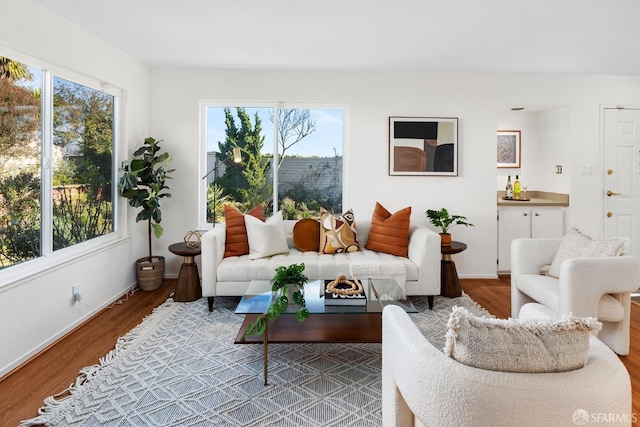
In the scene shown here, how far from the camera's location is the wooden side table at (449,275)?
12.7 ft

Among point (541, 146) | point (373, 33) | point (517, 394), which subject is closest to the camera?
point (517, 394)

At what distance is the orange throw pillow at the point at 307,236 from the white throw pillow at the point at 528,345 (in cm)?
284

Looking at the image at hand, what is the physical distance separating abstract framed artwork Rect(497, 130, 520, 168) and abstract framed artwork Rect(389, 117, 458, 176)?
1.06 meters

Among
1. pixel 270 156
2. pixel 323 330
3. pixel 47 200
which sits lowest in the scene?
pixel 323 330

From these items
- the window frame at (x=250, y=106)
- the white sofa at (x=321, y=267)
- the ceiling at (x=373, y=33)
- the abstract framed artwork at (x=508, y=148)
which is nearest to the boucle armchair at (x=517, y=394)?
the white sofa at (x=321, y=267)

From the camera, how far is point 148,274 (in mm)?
4035

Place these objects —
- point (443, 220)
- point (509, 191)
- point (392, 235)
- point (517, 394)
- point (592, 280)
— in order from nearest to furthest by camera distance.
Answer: point (517, 394) < point (592, 280) < point (392, 235) < point (443, 220) < point (509, 191)

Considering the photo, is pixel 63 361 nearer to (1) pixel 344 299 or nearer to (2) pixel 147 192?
(2) pixel 147 192

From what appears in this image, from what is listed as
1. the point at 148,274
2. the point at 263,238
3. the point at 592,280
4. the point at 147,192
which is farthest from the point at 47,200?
the point at 592,280

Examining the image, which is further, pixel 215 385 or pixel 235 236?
pixel 235 236

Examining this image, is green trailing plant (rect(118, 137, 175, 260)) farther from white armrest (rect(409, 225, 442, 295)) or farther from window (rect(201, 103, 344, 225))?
white armrest (rect(409, 225, 442, 295))

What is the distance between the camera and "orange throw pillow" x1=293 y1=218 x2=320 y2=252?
3.89 meters

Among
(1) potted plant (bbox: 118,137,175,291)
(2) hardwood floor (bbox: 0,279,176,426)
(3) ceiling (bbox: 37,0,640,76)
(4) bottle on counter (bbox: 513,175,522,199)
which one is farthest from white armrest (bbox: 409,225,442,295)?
(1) potted plant (bbox: 118,137,175,291)

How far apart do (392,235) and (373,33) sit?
1.84 m
